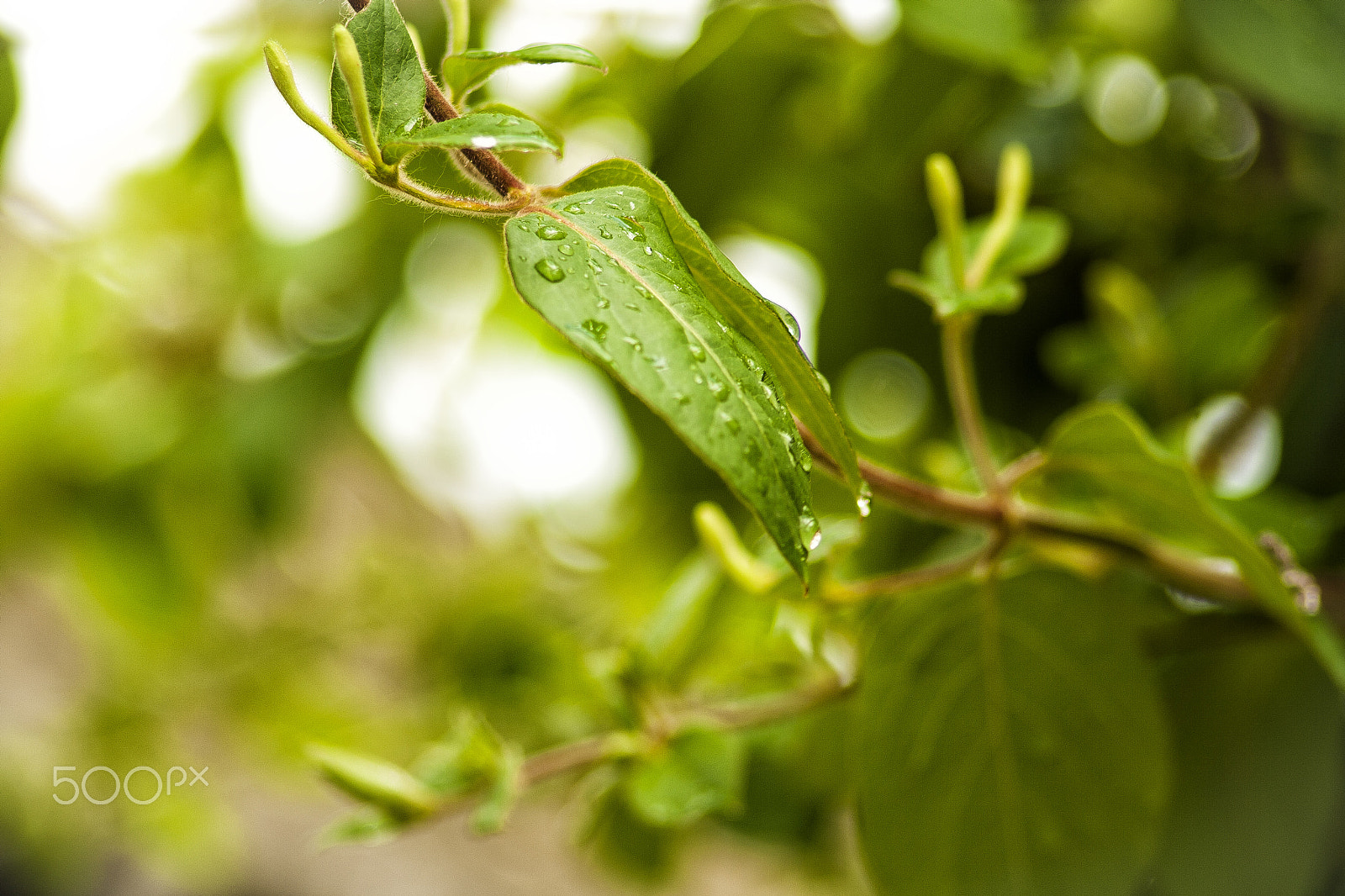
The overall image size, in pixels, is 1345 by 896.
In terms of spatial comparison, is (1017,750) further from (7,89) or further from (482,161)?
(7,89)

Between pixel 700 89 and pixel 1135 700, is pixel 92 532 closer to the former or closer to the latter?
pixel 700 89

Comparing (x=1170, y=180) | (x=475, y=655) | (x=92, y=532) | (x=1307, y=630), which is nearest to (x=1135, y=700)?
(x=1307, y=630)

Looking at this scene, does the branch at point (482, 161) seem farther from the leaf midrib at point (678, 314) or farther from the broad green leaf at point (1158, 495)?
the broad green leaf at point (1158, 495)

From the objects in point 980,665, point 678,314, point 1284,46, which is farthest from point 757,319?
point 1284,46

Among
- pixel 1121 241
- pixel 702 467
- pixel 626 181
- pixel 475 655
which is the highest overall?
pixel 626 181

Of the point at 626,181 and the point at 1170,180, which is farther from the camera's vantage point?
the point at 1170,180

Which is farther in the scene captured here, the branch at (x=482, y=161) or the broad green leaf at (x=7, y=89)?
the broad green leaf at (x=7, y=89)
